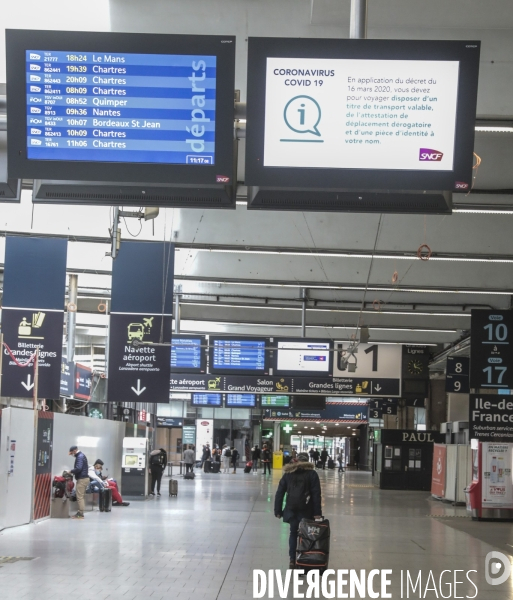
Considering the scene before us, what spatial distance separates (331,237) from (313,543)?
29.8ft

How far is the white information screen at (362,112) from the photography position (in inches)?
271

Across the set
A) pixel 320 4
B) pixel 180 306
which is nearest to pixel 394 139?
pixel 320 4

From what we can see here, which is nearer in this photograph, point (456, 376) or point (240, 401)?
point (456, 376)

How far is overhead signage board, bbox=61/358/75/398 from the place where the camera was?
86.5 feet

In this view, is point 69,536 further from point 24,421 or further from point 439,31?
point 439,31

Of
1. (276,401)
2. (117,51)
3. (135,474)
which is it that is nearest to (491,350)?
(135,474)

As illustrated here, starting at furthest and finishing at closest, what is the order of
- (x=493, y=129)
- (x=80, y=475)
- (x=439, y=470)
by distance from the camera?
(x=439, y=470) → (x=80, y=475) → (x=493, y=129)

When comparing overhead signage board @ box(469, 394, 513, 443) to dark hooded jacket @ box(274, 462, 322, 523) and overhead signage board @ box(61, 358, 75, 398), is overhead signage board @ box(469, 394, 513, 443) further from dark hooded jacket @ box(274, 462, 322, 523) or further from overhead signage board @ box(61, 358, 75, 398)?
overhead signage board @ box(61, 358, 75, 398)

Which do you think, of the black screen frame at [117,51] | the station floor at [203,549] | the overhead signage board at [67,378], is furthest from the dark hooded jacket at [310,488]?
the overhead signage board at [67,378]

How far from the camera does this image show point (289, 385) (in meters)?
26.5

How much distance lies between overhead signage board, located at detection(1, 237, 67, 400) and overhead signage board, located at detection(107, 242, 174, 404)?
4.54ft

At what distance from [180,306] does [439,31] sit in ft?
62.1

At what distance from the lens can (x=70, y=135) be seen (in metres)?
7.07

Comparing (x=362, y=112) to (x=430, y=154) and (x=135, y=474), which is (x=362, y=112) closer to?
(x=430, y=154)
